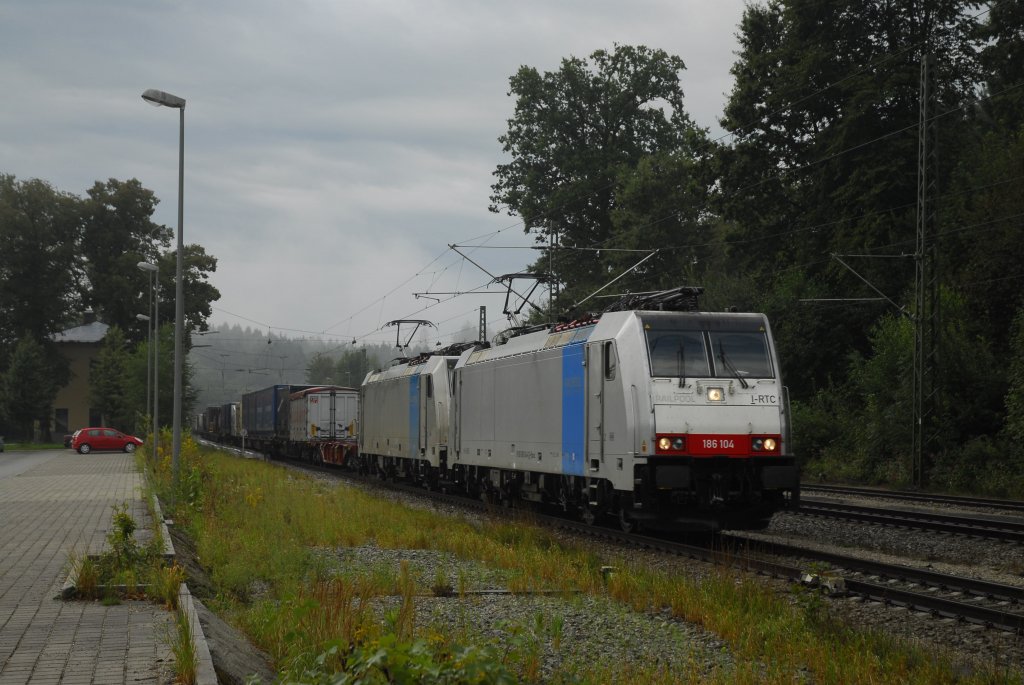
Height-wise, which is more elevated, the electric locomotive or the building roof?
the building roof

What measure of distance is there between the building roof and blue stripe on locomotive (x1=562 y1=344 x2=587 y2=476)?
78844 millimetres

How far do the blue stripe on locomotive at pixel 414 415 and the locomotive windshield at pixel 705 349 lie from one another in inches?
618

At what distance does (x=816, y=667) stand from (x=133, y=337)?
77193 millimetres

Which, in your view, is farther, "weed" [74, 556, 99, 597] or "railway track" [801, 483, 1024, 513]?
"railway track" [801, 483, 1024, 513]

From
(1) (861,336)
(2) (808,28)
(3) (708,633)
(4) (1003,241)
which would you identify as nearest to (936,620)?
(3) (708,633)

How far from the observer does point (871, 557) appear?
15.1m

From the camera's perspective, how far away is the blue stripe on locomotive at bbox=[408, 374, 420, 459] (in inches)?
1235

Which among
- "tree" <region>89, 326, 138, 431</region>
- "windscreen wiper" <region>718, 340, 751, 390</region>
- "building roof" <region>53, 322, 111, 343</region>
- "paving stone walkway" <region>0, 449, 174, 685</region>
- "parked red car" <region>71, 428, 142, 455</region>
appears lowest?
"paving stone walkway" <region>0, 449, 174, 685</region>

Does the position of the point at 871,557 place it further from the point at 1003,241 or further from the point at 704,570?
the point at 1003,241

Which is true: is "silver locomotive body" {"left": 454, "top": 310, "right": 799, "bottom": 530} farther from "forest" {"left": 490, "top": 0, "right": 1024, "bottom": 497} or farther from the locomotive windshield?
"forest" {"left": 490, "top": 0, "right": 1024, "bottom": 497}

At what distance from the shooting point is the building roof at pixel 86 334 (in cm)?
9219

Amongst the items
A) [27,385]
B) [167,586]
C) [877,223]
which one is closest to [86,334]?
[27,385]

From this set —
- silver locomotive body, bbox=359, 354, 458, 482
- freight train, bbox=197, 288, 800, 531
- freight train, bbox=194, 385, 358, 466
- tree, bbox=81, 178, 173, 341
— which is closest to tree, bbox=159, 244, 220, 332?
tree, bbox=81, 178, 173, 341

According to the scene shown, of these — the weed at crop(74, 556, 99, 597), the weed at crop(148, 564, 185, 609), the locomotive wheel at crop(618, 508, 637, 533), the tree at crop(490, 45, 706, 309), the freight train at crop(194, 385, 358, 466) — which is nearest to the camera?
the weed at crop(148, 564, 185, 609)
